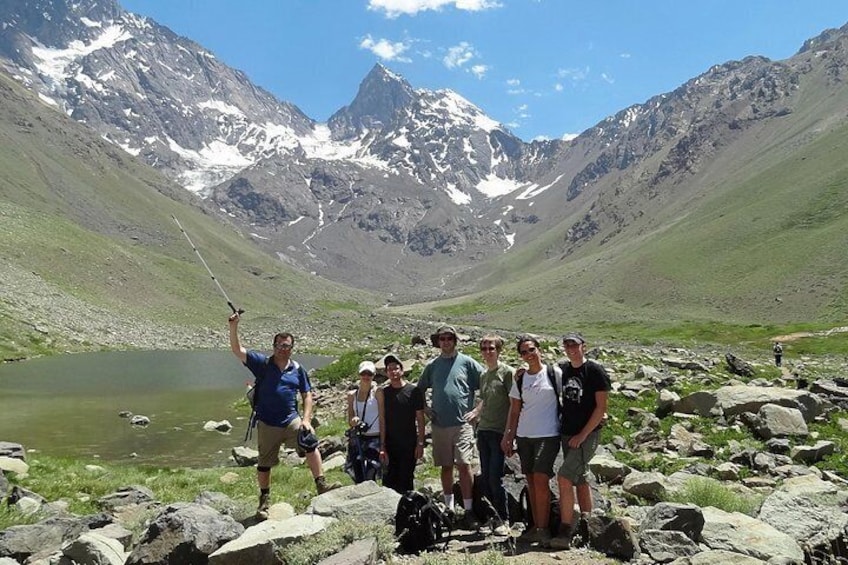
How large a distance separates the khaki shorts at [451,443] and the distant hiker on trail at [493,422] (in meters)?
0.27

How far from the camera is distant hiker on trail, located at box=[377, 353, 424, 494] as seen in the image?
1231 centimetres

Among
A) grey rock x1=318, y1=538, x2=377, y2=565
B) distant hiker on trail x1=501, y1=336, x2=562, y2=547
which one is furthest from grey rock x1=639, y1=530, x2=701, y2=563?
grey rock x1=318, y1=538, x2=377, y2=565

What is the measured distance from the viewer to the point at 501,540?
10.1m

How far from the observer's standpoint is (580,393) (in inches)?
394

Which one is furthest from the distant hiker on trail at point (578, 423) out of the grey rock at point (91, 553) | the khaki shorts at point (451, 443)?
the grey rock at point (91, 553)

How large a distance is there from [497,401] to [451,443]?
122 centimetres

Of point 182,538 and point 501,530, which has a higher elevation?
point 182,538

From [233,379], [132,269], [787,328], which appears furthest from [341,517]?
[132,269]

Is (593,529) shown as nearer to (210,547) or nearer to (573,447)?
(573,447)

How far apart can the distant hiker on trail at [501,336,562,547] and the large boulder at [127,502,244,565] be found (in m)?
4.77

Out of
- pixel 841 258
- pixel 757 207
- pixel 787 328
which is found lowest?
pixel 787 328

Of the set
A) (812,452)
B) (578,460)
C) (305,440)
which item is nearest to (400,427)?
(305,440)

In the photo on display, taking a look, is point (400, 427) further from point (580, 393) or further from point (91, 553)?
point (91, 553)

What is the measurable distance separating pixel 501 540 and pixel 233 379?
153ft
